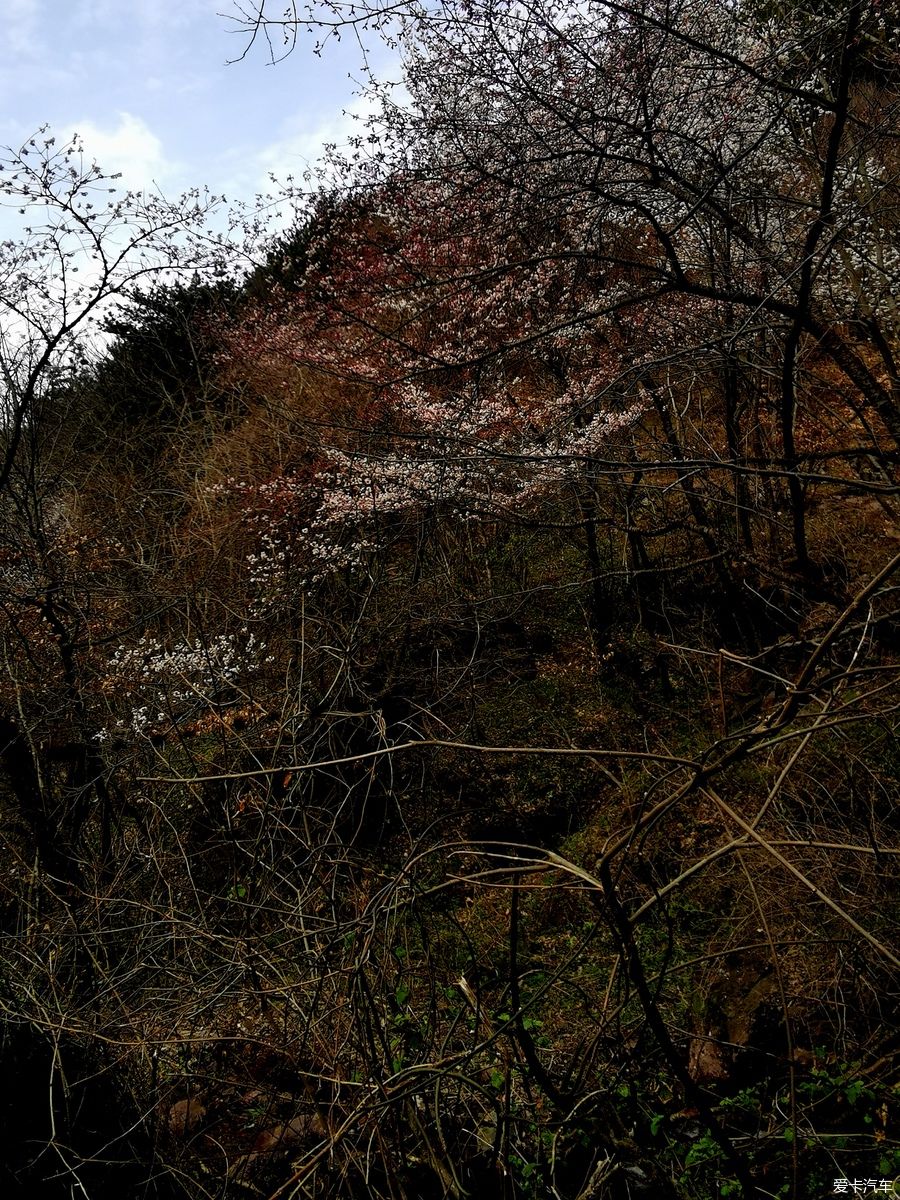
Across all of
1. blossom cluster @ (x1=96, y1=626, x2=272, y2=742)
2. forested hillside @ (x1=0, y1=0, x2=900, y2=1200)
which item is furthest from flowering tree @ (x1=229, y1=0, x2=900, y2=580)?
blossom cluster @ (x1=96, y1=626, x2=272, y2=742)

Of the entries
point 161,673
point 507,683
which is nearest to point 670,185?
point 507,683

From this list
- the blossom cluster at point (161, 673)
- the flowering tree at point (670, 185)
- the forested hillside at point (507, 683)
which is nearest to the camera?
the forested hillside at point (507, 683)

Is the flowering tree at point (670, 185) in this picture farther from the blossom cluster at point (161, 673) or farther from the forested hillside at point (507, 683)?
the blossom cluster at point (161, 673)

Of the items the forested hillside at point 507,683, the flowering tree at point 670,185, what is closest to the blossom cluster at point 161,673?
the forested hillside at point 507,683

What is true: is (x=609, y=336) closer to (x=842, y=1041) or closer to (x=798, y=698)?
(x=842, y=1041)

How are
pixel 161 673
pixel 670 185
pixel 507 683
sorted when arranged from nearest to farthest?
pixel 670 185 < pixel 161 673 < pixel 507 683

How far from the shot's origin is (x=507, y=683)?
29.7ft

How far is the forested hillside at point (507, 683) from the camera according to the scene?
6.73 feet

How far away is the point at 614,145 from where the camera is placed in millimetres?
5344

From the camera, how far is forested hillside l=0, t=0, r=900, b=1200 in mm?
2053

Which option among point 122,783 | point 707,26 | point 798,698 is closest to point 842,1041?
point 798,698

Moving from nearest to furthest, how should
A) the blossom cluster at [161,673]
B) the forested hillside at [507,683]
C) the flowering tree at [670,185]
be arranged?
the forested hillside at [507,683], the flowering tree at [670,185], the blossom cluster at [161,673]

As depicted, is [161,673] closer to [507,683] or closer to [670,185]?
[507,683]

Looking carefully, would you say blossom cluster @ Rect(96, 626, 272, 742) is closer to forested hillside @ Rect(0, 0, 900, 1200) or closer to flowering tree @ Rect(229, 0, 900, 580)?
forested hillside @ Rect(0, 0, 900, 1200)
